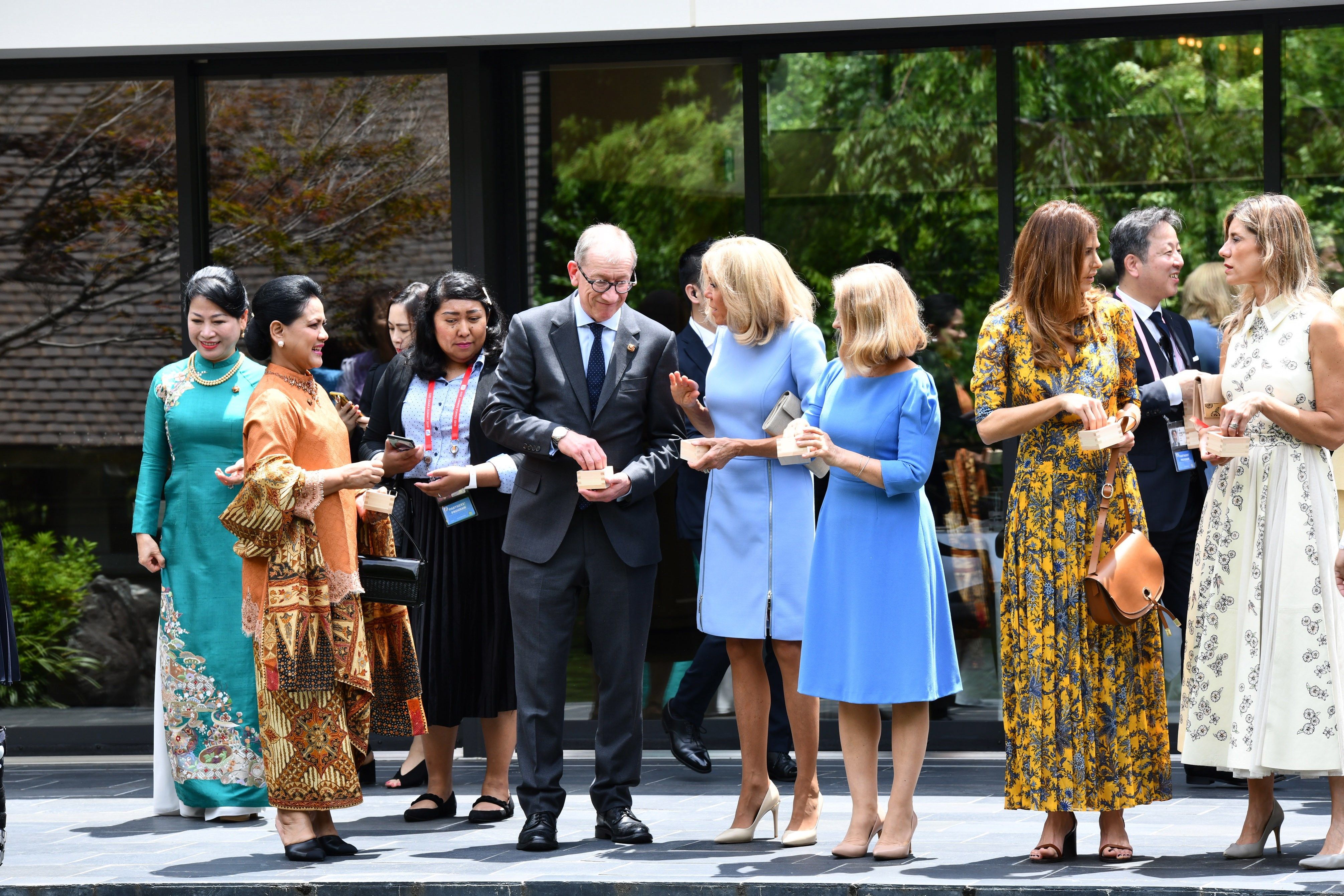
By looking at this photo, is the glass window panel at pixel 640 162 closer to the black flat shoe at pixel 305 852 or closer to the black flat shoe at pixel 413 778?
the black flat shoe at pixel 413 778

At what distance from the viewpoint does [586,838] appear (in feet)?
19.1

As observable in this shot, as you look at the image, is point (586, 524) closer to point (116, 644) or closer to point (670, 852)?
point (670, 852)

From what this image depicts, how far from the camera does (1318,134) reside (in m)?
7.53

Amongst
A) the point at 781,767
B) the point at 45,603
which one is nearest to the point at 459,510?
the point at 781,767

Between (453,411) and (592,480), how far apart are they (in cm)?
106

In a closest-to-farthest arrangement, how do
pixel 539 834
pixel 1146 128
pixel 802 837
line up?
pixel 802 837, pixel 539 834, pixel 1146 128

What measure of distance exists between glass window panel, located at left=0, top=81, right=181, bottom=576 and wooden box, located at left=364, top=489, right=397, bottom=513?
3231mm

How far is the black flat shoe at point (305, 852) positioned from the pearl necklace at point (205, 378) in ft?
6.52

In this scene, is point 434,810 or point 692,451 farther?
point 434,810

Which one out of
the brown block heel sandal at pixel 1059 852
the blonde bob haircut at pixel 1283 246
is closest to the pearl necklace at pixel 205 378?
the brown block heel sandal at pixel 1059 852

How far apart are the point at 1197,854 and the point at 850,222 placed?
12.9 ft

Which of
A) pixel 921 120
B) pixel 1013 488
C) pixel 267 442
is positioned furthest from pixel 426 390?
pixel 921 120

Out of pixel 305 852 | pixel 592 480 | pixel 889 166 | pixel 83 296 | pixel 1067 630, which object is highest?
pixel 889 166

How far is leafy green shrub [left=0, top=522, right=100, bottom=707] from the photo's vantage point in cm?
846
